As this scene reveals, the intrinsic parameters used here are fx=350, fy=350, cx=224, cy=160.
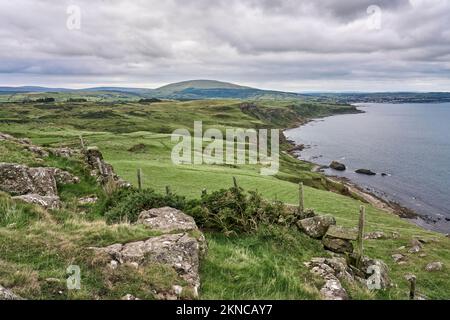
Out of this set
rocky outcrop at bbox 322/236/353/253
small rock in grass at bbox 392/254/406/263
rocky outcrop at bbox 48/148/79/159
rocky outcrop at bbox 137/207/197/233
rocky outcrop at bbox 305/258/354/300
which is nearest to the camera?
rocky outcrop at bbox 305/258/354/300

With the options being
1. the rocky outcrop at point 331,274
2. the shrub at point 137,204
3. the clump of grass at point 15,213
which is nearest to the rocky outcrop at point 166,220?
the shrub at point 137,204

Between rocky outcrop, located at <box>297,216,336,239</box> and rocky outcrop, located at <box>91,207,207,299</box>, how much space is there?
6.62 metres

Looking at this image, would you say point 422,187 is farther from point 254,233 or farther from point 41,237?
point 41,237

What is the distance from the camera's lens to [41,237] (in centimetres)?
1301

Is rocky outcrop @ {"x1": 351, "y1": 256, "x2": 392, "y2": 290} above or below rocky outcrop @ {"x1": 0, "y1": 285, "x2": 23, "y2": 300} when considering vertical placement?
below

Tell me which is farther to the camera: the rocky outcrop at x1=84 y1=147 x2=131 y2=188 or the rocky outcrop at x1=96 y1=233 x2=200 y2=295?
the rocky outcrop at x1=84 y1=147 x2=131 y2=188

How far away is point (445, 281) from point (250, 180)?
3449cm

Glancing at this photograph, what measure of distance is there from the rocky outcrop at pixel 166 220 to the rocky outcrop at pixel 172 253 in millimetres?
95

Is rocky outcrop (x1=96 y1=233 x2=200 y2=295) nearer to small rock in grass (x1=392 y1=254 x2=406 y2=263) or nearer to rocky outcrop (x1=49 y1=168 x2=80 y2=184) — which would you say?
rocky outcrop (x1=49 y1=168 x2=80 y2=184)

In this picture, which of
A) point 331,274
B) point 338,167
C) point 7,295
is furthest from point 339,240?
point 338,167

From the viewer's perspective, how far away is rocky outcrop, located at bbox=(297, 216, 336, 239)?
60.7 feet

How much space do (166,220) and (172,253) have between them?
397 cm

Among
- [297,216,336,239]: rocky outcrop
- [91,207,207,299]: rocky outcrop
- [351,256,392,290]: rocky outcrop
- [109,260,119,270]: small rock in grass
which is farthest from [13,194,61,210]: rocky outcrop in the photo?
[351,256,392,290]: rocky outcrop
